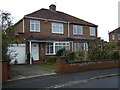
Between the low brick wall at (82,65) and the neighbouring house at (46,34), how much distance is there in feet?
10.3

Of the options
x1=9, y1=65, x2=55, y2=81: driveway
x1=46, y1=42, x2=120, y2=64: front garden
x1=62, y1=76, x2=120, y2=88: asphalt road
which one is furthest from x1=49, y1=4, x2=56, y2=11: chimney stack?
x1=62, y1=76, x2=120, y2=88: asphalt road

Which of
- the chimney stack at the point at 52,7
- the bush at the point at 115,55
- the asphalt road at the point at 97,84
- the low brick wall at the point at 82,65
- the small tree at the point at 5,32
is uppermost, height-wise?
the chimney stack at the point at 52,7

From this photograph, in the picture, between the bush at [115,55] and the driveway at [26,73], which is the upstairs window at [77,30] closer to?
the bush at [115,55]

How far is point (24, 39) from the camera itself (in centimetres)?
1741

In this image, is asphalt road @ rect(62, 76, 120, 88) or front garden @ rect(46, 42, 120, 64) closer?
asphalt road @ rect(62, 76, 120, 88)

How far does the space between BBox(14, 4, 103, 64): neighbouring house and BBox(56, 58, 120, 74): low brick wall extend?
10.3 ft

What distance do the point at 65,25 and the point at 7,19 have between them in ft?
42.5

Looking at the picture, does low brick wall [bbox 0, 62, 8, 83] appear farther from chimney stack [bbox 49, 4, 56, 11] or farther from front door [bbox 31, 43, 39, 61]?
chimney stack [bbox 49, 4, 56, 11]

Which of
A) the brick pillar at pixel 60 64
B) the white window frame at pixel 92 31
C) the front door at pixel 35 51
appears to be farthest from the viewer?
the white window frame at pixel 92 31

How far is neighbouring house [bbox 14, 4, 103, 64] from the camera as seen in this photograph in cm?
1794

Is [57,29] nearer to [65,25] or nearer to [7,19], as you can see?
[65,25]

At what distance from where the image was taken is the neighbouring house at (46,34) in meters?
17.9

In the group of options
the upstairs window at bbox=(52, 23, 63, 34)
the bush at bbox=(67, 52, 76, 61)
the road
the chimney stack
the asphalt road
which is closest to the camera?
the asphalt road

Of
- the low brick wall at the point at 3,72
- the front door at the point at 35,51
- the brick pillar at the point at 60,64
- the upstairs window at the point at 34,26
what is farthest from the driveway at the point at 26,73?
the upstairs window at the point at 34,26
